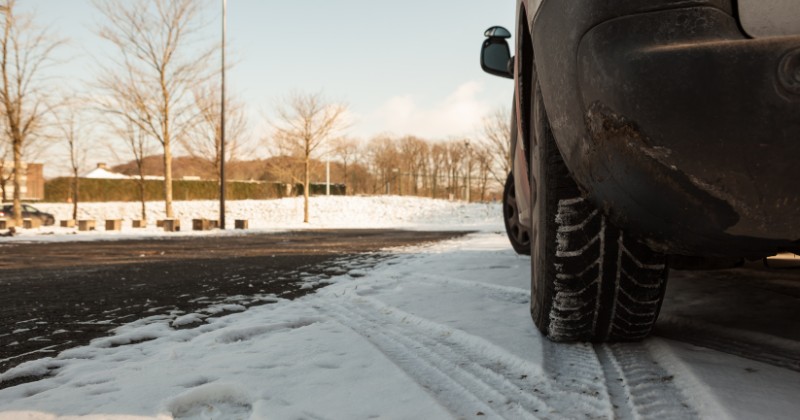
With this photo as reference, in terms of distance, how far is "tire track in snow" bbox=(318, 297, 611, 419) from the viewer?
139 cm

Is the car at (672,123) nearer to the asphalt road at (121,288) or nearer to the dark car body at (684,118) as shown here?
the dark car body at (684,118)

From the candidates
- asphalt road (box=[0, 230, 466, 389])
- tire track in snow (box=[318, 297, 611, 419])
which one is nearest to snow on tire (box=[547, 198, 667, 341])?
tire track in snow (box=[318, 297, 611, 419])

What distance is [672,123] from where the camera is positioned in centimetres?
113

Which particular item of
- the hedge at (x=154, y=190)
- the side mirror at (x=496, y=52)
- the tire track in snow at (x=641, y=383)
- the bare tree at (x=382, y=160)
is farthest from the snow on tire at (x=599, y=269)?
the bare tree at (x=382, y=160)

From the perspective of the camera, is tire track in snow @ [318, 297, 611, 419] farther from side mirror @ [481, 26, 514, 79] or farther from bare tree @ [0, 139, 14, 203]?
bare tree @ [0, 139, 14, 203]

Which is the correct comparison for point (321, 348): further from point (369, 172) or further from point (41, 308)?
point (369, 172)

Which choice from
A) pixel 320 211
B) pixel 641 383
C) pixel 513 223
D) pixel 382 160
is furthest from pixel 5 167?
pixel 382 160

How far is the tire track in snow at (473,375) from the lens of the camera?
1.39 m

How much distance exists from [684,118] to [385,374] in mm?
1209

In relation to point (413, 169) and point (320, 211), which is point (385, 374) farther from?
point (413, 169)

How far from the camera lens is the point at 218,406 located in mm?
1454

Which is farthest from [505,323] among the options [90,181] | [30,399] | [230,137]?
[90,181]

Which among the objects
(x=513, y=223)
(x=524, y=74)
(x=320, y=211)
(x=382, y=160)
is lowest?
(x=513, y=223)

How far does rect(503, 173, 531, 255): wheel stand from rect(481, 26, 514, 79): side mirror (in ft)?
3.50
